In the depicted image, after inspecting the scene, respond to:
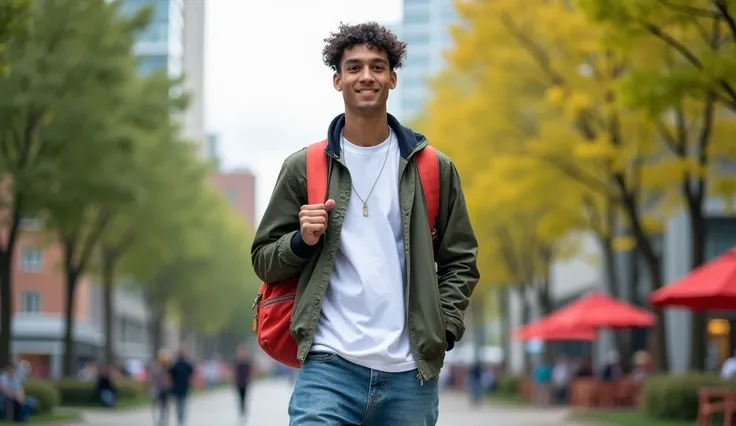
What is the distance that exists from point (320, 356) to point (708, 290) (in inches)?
569

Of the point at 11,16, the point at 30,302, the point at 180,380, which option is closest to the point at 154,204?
the point at 180,380

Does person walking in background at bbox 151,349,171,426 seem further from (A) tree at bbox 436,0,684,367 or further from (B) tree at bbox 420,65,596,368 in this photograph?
(A) tree at bbox 436,0,684,367

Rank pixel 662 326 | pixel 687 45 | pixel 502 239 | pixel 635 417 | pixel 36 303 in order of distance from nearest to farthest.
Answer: pixel 687 45, pixel 635 417, pixel 662 326, pixel 502 239, pixel 36 303

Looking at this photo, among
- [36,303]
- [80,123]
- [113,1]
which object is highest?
[113,1]

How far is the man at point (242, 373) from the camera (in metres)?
27.0

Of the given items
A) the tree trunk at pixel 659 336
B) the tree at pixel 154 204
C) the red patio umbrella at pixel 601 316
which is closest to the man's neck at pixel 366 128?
the tree trunk at pixel 659 336

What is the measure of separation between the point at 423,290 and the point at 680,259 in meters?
34.5

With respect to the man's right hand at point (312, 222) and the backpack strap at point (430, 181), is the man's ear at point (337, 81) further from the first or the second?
the man's right hand at point (312, 222)

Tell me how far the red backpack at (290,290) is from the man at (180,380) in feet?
69.0

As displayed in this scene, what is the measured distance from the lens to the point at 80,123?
27.2 m

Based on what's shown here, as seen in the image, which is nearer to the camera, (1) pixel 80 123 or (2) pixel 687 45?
(2) pixel 687 45

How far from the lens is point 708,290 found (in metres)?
18.1

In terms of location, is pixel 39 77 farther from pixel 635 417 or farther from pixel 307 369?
pixel 307 369

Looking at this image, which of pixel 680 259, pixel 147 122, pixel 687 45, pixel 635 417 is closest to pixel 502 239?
pixel 680 259
